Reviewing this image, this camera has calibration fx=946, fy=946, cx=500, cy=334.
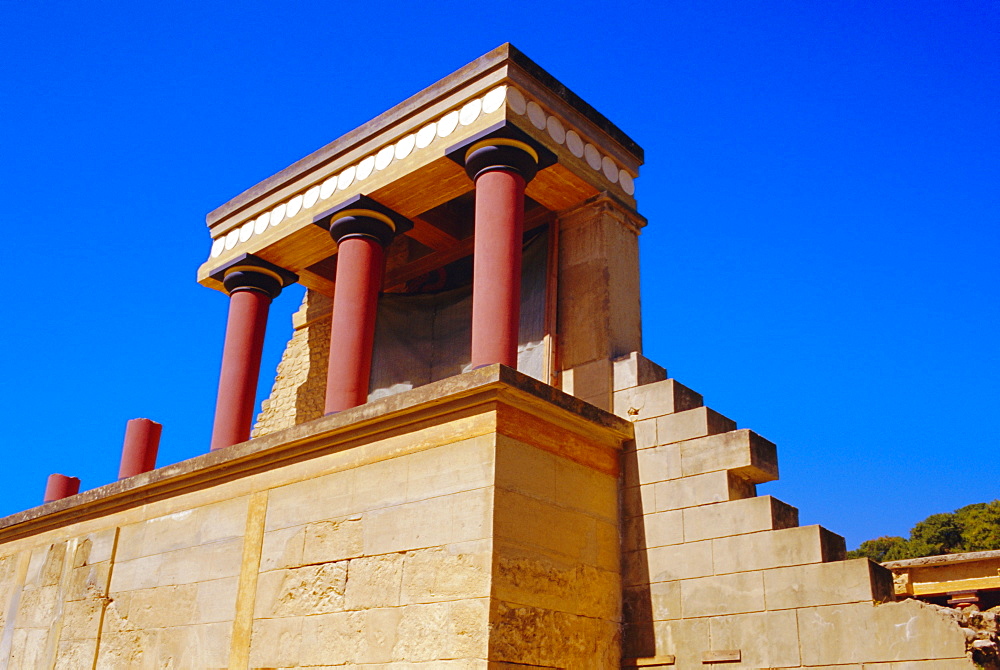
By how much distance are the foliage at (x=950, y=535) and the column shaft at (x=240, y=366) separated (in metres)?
21.8

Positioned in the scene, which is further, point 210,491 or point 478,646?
point 210,491

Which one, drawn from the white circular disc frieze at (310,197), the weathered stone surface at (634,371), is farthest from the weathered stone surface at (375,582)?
the white circular disc frieze at (310,197)

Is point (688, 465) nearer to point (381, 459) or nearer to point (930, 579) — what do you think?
→ point (381, 459)

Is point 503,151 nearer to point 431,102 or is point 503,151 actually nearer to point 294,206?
point 431,102

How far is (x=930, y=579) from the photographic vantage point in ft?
40.7

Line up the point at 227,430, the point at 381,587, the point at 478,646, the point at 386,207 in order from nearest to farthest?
the point at 478,646, the point at 381,587, the point at 386,207, the point at 227,430

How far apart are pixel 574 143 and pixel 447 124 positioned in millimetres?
1259

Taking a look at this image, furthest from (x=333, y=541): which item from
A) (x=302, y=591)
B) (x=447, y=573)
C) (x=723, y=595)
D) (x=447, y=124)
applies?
(x=447, y=124)

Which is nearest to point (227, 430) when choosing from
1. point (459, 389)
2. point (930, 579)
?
point (459, 389)

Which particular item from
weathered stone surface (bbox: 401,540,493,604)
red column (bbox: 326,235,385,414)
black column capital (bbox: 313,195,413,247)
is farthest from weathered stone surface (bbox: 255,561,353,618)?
black column capital (bbox: 313,195,413,247)

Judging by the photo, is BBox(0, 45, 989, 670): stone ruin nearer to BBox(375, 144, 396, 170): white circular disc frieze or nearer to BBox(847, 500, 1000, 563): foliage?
BBox(375, 144, 396, 170): white circular disc frieze

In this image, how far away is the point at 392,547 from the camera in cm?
689

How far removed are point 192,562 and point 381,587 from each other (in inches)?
95.8

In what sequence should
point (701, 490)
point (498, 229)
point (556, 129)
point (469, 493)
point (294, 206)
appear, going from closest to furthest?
point (469, 493) → point (701, 490) → point (498, 229) → point (556, 129) → point (294, 206)
